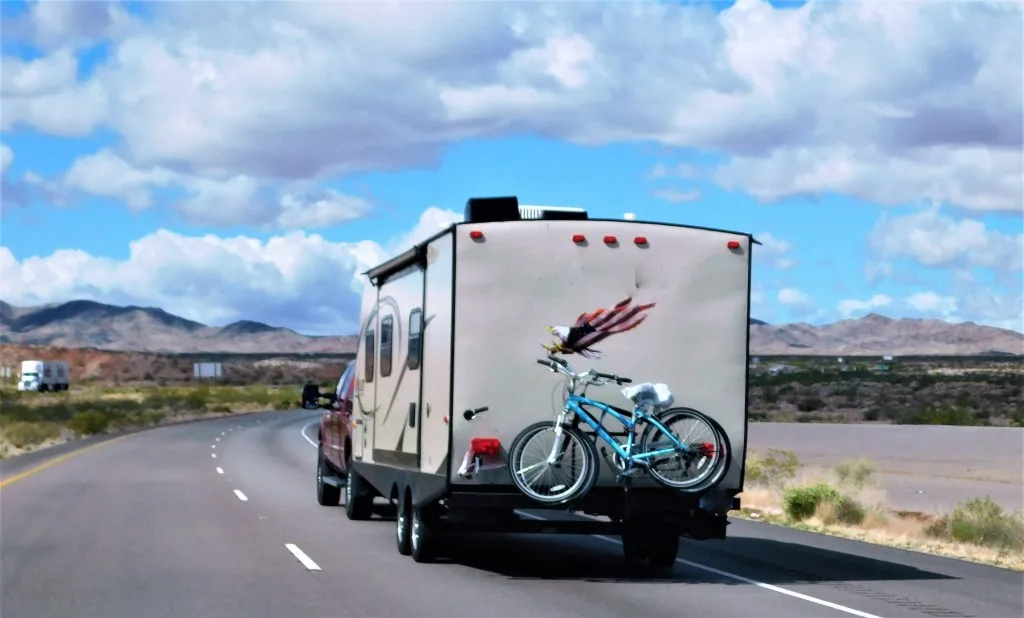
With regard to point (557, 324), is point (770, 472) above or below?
below

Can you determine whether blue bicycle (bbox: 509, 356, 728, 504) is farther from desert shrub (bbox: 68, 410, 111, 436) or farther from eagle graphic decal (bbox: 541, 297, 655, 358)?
desert shrub (bbox: 68, 410, 111, 436)

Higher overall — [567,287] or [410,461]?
[567,287]

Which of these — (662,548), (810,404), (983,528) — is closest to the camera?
(662,548)

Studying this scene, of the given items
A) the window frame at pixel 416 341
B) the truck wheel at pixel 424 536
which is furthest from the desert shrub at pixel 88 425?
the truck wheel at pixel 424 536

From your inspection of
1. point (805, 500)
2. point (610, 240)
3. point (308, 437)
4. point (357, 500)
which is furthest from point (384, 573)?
point (308, 437)

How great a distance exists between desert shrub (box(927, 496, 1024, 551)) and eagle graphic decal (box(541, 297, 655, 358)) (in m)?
7.46

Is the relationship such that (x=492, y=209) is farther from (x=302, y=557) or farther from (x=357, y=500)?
(x=357, y=500)

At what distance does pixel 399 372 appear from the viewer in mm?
15906

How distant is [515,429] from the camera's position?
1367cm

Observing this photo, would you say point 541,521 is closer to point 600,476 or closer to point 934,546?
point 600,476

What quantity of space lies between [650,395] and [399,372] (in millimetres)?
3404

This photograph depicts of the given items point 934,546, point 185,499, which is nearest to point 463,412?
point 934,546

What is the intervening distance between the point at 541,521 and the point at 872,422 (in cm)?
5417

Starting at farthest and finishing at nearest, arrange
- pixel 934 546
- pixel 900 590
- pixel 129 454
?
pixel 129 454
pixel 934 546
pixel 900 590
